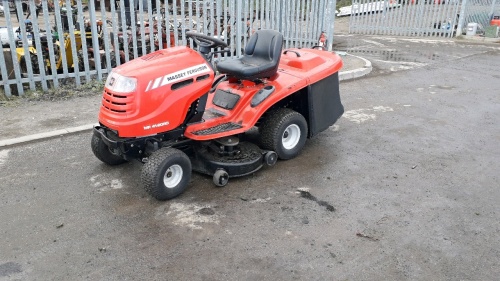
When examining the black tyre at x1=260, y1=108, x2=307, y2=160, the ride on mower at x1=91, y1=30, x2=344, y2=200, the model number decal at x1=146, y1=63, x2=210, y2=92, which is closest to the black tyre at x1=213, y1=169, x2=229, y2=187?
the ride on mower at x1=91, y1=30, x2=344, y2=200

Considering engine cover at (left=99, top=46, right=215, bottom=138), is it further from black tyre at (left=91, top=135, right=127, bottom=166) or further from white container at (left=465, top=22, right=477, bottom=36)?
white container at (left=465, top=22, right=477, bottom=36)

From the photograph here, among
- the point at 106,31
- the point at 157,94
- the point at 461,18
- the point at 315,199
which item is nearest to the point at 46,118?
the point at 106,31

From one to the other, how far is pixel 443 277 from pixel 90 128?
464cm

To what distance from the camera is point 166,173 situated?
406 centimetres

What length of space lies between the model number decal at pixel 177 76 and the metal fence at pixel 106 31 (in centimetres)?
412

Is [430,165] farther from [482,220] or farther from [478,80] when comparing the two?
[478,80]

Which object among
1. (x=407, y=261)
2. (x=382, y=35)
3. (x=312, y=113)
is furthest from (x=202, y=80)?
(x=382, y=35)

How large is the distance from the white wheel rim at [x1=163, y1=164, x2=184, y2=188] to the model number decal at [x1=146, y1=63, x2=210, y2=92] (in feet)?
2.47

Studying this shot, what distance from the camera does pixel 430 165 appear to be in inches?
199

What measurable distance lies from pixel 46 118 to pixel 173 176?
312cm

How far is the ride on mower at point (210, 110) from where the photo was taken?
3986 millimetres

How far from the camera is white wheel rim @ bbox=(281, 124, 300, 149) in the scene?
16.7 feet

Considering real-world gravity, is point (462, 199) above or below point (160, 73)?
below

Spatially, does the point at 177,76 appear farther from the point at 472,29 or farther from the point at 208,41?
the point at 472,29
